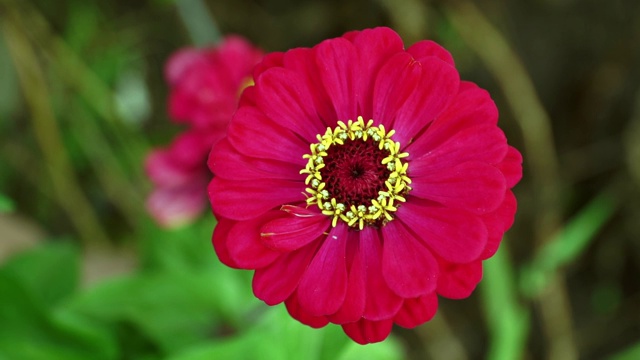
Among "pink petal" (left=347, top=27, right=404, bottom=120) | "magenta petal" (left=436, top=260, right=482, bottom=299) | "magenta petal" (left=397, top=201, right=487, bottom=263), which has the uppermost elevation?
"pink petal" (left=347, top=27, right=404, bottom=120)

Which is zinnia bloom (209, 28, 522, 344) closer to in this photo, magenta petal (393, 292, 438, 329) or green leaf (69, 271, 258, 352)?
magenta petal (393, 292, 438, 329)

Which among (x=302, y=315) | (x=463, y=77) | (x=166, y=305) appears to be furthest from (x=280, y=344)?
(x=463, y=77)

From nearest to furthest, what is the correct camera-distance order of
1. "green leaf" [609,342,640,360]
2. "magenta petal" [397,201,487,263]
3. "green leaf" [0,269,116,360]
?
"magenta petal" [397,201,487,263]
"green leaf" [0,269,116,360]
"green leaf" [609,342,640,360]

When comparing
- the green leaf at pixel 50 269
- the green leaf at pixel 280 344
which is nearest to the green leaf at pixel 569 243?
the green leaf at pixel 280 344

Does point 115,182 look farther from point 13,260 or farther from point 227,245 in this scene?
point 227,245

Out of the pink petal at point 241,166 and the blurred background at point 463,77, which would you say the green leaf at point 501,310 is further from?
the pink petal at point 241,166

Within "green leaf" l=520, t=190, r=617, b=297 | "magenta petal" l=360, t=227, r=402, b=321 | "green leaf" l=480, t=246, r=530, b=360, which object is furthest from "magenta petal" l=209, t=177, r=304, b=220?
"green leaf" l=520, t=190, r=617, b=297
